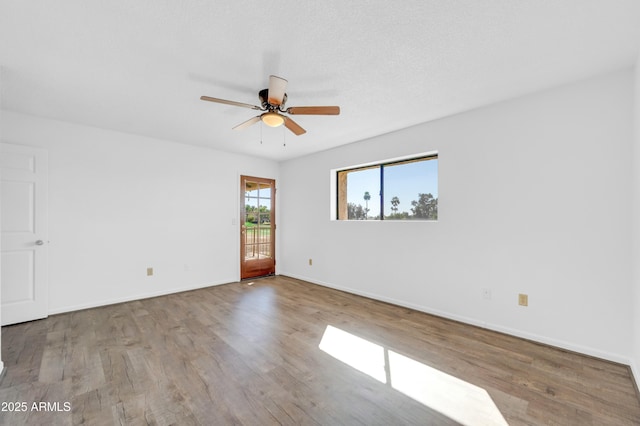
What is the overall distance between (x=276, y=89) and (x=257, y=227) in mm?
3694

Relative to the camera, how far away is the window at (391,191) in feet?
12.0

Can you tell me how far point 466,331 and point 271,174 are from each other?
4.34m

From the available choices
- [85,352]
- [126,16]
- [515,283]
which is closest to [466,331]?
[515,283]

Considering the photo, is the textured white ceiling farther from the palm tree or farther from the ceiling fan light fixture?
the palm tree

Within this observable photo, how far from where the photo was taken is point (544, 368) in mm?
2152

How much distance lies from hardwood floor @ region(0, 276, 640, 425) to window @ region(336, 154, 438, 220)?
1513 millimetres

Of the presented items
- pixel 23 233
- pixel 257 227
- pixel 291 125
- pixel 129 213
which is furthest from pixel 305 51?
pixel 257 227

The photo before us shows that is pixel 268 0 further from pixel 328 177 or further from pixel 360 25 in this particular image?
pixel 328 177

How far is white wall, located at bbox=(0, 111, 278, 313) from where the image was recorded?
11.2 feet

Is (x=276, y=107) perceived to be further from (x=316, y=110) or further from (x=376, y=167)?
(x=376, y=167)

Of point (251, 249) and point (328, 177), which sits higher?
point (328, 177)

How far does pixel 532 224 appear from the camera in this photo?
2.64 m

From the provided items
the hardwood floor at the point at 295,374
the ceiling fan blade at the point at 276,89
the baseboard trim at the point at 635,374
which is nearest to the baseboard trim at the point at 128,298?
the hardwood floor at the point at 295,374

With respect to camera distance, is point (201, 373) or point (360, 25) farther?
point (201, 373)
